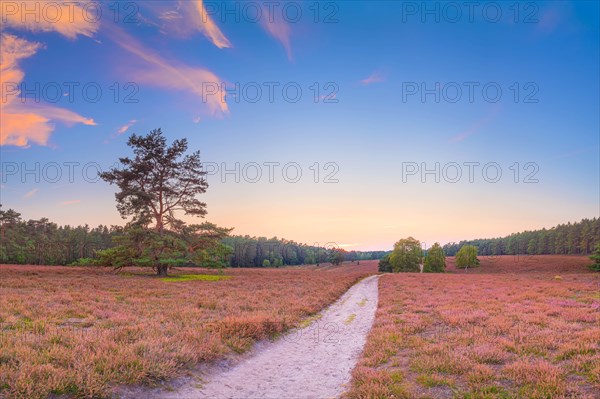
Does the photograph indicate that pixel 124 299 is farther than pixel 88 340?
Yes

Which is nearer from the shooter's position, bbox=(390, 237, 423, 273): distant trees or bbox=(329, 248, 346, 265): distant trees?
bbox=(390, 237, 423, 273): distant trees

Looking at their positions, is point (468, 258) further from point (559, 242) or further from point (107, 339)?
point (107, 339)

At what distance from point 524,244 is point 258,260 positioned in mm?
108365

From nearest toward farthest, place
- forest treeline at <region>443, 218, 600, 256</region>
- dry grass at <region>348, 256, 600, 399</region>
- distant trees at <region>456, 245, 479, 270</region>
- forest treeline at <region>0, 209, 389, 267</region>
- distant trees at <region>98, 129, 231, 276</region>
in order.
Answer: dry grass at <region>348, 256, 600, 399</region>, distant trees at <region>98, 129, 231, 276</region>, forest treeline at <region>0, 209, 389, 267</region>, distant trees at <region>456, 245, 479, 270</region>, forest treeline at <region>443, 218, 600, 256</region>

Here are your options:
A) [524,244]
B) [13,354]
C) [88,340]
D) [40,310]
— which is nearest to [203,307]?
[40,310]

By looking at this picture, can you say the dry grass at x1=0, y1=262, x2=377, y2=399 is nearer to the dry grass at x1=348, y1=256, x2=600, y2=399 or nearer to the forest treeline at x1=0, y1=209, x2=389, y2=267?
the dry grass at x1=348, y1=256, x2=600, y2=399

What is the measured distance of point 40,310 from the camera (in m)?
13.9

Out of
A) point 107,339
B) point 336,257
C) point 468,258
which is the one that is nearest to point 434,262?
point 468,258

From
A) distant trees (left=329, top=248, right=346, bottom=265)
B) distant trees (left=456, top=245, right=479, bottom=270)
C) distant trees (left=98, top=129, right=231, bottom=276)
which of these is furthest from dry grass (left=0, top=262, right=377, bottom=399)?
distant trees (left=329, top=248, right=346, bottom=265)

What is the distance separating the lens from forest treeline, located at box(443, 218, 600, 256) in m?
102

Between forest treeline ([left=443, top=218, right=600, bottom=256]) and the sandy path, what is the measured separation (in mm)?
102796

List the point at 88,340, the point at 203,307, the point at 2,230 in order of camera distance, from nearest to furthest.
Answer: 1. the point at 88,340
2. the point at 203,307
3. the point at 2,230

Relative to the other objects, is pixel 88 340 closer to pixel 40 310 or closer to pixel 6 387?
pixel 6 387

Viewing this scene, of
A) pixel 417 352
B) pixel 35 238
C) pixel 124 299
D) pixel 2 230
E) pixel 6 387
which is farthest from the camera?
pixel 35 238
